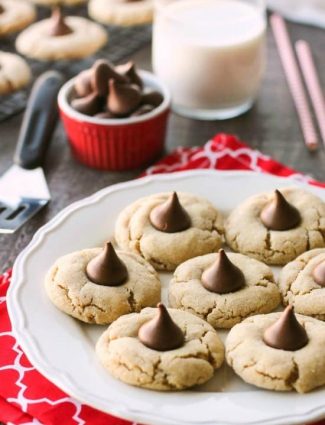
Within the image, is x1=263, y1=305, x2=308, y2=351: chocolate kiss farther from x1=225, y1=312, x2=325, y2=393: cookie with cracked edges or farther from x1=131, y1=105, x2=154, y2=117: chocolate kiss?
x1=131, y1=105, x2=154, y2=117: chocolate kiss

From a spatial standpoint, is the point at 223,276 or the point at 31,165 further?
the point at 31,165

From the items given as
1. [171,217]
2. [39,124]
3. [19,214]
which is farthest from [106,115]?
[171,217]

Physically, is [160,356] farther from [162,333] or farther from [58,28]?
[58,28]

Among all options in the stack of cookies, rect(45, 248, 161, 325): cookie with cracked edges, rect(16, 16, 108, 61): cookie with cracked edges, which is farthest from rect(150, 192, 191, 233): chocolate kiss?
rect(16, 16, 108, 61): cookie with cracked edges

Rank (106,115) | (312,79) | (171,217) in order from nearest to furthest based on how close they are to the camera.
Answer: (171,217), (106,115), (312,79)

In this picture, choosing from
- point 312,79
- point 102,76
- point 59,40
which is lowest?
point 312,79
